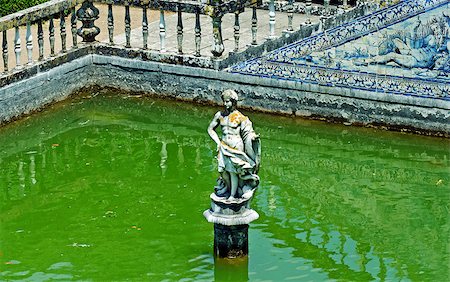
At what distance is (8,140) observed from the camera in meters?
20.3

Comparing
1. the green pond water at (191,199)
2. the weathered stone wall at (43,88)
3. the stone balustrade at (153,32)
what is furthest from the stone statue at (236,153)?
the weathered stone wall at (43,88)

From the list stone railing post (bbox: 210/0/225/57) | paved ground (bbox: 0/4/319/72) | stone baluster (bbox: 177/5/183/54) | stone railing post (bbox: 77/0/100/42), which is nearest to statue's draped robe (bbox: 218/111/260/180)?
stone railing post (bbox: 210/0/225/57)

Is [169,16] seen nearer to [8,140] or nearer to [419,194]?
[8,140]

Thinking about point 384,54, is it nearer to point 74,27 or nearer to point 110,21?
point 110,21

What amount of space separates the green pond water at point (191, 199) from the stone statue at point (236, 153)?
3.32 ft

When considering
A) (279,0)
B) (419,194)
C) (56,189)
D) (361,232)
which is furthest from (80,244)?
(279,0)

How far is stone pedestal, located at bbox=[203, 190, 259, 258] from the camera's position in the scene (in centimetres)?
1583

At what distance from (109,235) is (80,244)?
43 centimetres

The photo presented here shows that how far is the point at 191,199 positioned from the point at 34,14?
184 inches

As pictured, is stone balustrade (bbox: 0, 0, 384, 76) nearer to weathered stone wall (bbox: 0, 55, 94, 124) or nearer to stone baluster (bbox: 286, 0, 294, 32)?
stone baluster (bbox: 286, 0, 294, 32)

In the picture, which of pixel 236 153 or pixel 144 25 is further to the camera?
pixel 144 25

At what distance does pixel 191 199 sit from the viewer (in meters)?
18.2

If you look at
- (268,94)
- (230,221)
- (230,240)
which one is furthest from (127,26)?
(230,221)

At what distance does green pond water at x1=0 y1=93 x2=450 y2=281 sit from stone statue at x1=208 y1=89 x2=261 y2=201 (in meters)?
1.01
